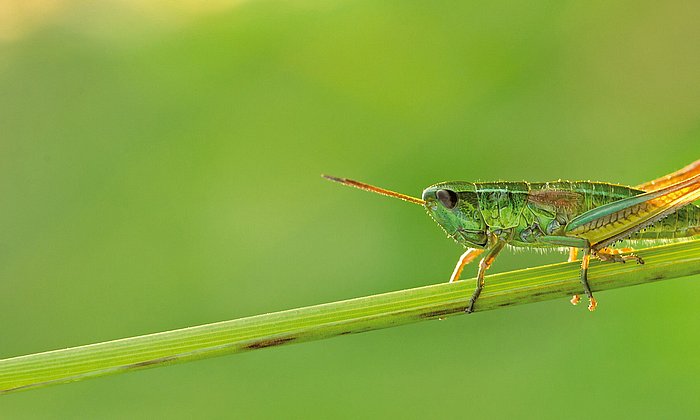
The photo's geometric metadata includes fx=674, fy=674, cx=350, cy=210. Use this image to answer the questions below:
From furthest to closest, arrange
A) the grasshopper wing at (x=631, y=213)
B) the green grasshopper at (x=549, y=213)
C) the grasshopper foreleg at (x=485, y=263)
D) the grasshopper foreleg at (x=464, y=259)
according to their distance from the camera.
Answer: the grasshopper foreleg at (x=464, y=259), the green grasshopper at (x=549, y=213), the grasshopper wing at (x=631, y=213), the grasshopper foreleg at (x=485, y=263)

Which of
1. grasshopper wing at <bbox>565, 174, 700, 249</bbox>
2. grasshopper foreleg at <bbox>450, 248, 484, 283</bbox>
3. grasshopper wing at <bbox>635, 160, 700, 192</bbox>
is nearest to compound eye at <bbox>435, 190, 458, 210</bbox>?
grasshopper foreleg at <bbox>450, 248, 484, 283</bbox>

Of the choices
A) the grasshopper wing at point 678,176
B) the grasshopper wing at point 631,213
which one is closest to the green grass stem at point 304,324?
the grasshopper wing at point 631,213

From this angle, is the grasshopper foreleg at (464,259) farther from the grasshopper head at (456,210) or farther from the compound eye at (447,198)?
the compound eye at (447,198)

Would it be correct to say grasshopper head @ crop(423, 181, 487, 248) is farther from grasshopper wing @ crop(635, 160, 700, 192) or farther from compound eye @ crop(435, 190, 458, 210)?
grasshopper wing @ crop(635, 160, 700, 192)

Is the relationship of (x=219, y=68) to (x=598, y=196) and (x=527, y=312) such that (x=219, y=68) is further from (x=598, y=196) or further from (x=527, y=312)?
(x=598, y=196)

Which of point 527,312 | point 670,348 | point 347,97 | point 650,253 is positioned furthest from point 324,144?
point 650,253

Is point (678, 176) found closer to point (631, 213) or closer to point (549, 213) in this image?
point (631, 213)
